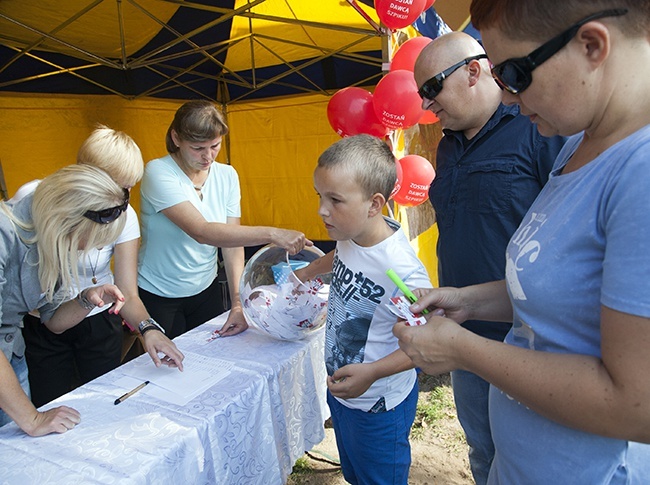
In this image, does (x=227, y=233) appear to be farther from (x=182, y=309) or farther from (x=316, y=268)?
(x=182, y=309)

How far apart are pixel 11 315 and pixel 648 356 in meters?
1.60

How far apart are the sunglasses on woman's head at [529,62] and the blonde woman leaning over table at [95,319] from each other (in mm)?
1483

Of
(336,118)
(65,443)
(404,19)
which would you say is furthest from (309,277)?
(404,19)

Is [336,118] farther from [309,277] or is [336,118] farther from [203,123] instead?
[309,277]

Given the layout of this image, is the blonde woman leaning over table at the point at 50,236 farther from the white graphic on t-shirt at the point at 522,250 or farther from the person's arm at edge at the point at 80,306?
the white graphic on t-shirt at the point at 522,250

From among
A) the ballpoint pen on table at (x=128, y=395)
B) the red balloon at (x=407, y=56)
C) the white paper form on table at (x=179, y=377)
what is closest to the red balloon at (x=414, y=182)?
the red balloon at (x=407, y=56)

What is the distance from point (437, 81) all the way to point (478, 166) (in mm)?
328

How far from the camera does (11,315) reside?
51.7 inches

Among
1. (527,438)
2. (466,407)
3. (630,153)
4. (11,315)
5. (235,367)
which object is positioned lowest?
→ (466,407)

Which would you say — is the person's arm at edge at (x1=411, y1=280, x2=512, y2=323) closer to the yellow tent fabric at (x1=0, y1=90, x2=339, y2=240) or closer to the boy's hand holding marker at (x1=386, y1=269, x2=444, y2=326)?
the boy's hand holding marker at (x1=386, y1=269, x2=444, y2=326)

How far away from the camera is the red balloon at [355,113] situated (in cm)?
283

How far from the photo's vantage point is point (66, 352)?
6.03ft

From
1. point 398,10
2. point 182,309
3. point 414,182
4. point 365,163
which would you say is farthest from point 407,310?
point 398,10

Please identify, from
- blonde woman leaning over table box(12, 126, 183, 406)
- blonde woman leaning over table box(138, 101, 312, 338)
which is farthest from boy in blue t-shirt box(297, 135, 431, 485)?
blonde woman leaning over table box(12, 126, 183, 406)
